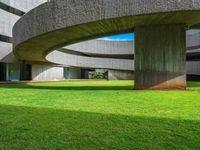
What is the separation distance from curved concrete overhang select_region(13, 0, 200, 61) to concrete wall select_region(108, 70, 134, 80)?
27.8 metres

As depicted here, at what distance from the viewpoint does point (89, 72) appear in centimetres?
4397

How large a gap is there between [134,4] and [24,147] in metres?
8.25

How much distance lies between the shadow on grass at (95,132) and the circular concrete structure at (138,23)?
6.29 metres

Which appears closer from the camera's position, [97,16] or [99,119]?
[99,119]

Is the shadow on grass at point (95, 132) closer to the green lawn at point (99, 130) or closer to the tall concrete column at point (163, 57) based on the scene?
the green lawn at point (99, 130)

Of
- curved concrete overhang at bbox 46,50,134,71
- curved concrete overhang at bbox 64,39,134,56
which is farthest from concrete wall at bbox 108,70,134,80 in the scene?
curved concrete overhang at bbox 64,39,134,56

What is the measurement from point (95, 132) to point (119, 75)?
38289 mm

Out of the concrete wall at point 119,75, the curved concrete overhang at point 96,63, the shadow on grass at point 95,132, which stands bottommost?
the shadow on grass at point 95,132

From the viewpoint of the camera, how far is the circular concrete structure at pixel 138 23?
9.78 meters

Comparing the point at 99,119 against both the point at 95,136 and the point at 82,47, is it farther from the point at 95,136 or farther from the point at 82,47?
the point at 82,47

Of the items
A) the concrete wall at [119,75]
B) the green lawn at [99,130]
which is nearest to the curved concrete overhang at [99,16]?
the green lawn at [99,130]

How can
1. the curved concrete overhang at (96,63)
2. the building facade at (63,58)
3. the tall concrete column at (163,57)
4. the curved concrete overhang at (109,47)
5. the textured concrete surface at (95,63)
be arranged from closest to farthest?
the tall concrete column at (163,57)
the building facade at (63,58)
the textured concrete surface at (95,63)
the curved concrete overhang at (96,63)
the curved concrete overhang at (109,47)

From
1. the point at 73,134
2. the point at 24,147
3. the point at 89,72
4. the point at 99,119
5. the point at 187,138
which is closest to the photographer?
the point at 24,147

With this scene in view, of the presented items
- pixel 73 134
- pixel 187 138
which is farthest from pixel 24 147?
pixel 187 138
